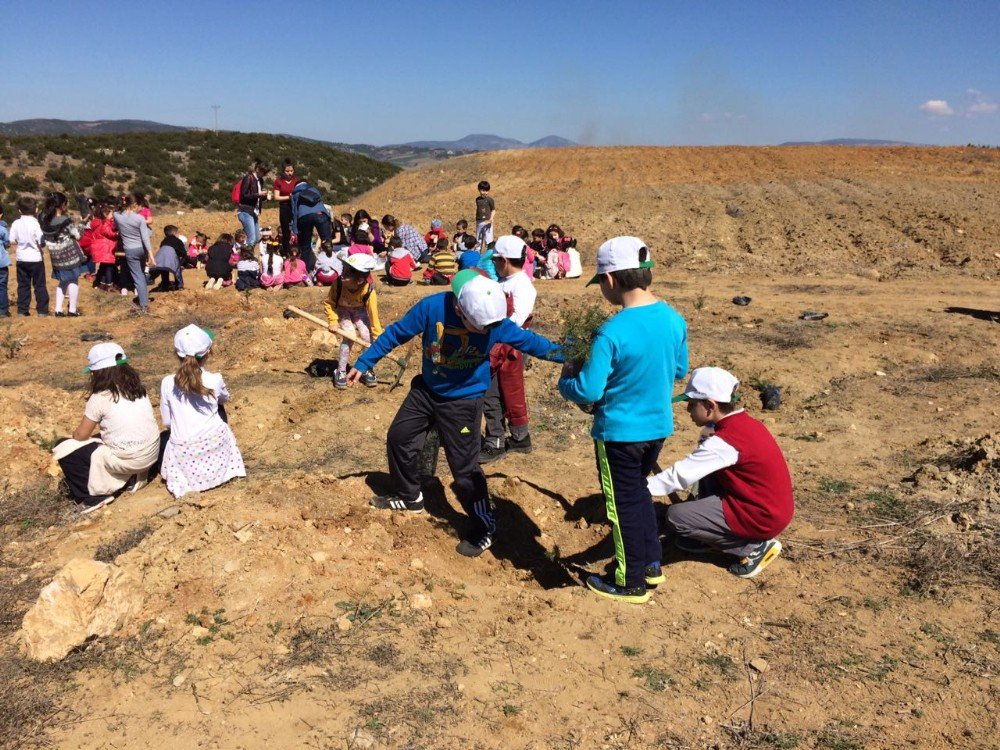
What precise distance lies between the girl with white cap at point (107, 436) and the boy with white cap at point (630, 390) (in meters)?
3.45

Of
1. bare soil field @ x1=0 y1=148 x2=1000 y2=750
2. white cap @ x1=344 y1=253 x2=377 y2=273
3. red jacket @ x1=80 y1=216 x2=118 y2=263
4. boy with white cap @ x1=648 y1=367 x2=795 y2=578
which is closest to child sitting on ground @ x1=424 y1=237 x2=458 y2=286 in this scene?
bare soil field @ x1=0 y1=148 x2=1000 y2=750

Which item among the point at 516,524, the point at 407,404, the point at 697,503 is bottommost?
the point at 516,524

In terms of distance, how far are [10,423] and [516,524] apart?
4.67 meters

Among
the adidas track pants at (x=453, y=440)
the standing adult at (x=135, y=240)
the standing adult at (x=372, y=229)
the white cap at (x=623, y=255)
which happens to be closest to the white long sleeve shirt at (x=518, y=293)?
the adidas track pants at (x=453, y=440)

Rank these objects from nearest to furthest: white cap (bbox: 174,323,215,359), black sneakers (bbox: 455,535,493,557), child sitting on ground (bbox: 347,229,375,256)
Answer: black sneakers (bbox: 455,535,493,557), white cap (bbox: 174,323,215,359), child sitting on ground (bbox: 347,229,375,256)

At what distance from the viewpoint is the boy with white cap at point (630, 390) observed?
11.4ft

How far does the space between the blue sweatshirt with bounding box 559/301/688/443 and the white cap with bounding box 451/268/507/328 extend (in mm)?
567

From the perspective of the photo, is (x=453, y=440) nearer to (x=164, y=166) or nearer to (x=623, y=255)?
(x=623, y=255)

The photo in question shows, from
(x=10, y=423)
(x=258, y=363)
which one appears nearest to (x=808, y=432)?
(x=258, y=363)

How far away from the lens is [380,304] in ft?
35.8

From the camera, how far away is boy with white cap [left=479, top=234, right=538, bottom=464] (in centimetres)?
566

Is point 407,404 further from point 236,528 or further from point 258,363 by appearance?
point 258,363

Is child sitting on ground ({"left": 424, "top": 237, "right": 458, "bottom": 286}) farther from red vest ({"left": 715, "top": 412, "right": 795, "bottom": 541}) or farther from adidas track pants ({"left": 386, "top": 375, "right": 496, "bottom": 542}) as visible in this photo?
red vest ({"left": 715, "top": 412, "right": 795, "bottom": 541})

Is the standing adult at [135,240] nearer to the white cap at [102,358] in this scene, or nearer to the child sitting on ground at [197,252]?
the child sitting on ground at [197,252]
